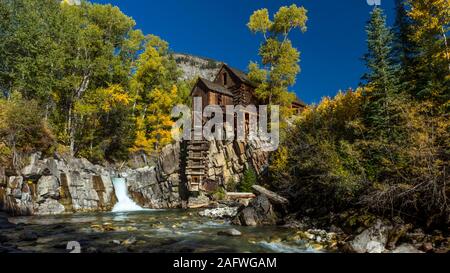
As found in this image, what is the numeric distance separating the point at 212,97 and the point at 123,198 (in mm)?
14674

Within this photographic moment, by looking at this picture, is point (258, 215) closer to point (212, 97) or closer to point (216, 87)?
point (212, 97)

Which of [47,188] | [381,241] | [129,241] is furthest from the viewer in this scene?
[47,188]

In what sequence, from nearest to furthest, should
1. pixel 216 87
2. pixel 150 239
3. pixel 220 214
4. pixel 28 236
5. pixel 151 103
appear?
1. pixel 28 236
2. pixel 150 239
3. pixel 220 214
4. pixel 216 87
5. pixel 151 103

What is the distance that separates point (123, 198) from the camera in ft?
83.4

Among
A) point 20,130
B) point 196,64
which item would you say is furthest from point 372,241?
point 196,64

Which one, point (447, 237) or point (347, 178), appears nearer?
point (447, 237)

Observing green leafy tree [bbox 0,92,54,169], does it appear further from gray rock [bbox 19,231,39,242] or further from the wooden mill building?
the wooden mill building

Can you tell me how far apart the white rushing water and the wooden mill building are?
5.46 m

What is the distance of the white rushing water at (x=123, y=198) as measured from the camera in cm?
2460

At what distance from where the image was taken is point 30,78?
24.7 meters

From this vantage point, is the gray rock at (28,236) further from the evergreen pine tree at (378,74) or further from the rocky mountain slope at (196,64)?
the rocky mountain slope at (196,64)
